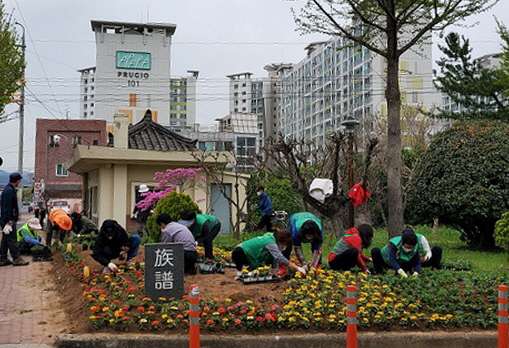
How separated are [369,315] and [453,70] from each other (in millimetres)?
24404

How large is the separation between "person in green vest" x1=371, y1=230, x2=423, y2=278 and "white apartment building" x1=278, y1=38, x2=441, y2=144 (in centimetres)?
4700

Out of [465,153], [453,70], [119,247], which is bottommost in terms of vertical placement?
[119,247]

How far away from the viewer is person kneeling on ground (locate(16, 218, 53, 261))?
1355 centimetres

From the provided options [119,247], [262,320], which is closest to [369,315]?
[262,320]

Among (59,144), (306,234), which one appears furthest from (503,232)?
(59,144)

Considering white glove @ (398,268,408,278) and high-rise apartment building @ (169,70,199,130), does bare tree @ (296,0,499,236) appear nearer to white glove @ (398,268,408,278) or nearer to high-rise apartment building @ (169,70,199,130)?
white glove @ (398,268,408,278)

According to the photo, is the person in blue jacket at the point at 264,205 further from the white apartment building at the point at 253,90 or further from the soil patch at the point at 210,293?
the white apartment building at the point at 253,90

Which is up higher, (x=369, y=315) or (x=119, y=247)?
(x=119, y=247)

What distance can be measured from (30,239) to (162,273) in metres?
7.50

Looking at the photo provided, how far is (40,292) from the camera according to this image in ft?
32.7

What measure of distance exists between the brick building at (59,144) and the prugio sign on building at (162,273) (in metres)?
50.6

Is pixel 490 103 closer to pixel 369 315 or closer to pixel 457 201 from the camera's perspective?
pixel 457 201

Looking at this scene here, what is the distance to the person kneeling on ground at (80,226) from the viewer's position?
1405cm

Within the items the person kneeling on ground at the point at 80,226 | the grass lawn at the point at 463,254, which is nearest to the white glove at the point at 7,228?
the person kneeling on ground at the point at 80,226
